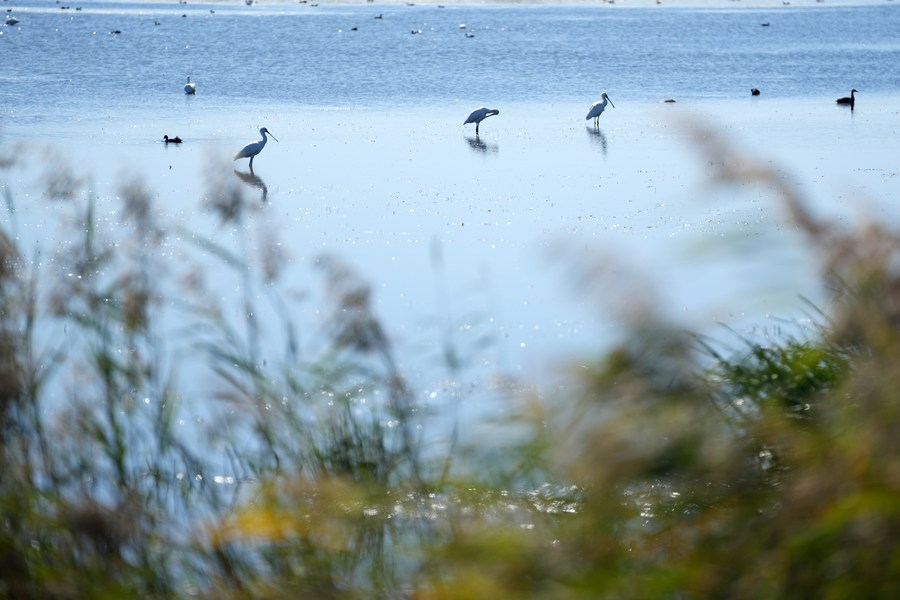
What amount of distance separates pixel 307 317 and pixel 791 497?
5397 mm

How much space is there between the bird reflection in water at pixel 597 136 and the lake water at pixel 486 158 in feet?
0.35

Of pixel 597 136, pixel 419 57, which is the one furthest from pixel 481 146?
pixel 419 57

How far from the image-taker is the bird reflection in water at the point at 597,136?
15.4 meters

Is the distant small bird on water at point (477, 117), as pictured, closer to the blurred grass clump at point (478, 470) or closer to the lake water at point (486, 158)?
the lake water at point (486, 158)

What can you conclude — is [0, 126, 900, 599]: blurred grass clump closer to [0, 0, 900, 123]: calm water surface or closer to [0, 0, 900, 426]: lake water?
[0, 0, 900, 426]: lake water

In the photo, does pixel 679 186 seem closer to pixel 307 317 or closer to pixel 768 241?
pixel 307 317

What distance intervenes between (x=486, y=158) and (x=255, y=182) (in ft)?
9.58

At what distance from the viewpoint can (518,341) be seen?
6.74 m

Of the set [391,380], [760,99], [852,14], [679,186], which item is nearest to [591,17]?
[852,14]

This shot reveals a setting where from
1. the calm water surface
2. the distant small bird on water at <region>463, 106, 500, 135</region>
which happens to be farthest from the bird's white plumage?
the calm water surface

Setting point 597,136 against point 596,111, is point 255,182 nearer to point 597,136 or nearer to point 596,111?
point 597,136

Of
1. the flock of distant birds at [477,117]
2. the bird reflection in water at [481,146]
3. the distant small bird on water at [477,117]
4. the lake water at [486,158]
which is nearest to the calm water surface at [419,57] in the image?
the lake water at [486,158]

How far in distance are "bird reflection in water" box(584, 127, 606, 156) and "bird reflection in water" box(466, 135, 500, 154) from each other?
1.24 metres

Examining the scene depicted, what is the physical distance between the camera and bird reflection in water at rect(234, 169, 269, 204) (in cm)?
1204
